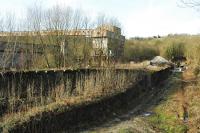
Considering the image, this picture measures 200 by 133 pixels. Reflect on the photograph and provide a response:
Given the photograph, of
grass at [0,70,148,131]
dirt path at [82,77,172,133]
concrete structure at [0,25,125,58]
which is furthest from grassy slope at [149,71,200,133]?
concrete structure at [0,25,125,58]

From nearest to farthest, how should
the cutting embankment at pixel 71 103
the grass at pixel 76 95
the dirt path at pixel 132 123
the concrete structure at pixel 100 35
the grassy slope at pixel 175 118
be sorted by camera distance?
the grass at pixel 76 95 → the cutting embankment at pixel 71 103 → the dirt path at pixel 132 123 → the grassy slope at pixel 175 118 → the concrete structure at pixel 100 35

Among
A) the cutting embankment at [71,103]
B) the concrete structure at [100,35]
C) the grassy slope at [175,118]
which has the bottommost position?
the grassy slope at [175,118]

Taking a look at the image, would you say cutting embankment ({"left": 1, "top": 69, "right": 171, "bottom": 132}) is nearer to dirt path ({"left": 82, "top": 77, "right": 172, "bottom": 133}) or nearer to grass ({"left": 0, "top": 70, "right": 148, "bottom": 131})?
grass ({"left": 0, "top": 70, "right": 148, "bottom": 131})

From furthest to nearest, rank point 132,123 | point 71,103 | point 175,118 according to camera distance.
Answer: point 175,118, point 132,123, point 71,103

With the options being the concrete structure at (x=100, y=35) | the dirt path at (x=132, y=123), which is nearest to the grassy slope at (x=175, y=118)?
the dirt path at (x=132, y=123)

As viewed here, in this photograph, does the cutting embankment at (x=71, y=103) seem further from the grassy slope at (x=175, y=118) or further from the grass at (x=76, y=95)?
the grassy slope at (x=175, y=118)

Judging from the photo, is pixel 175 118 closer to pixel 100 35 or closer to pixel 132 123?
pixel 132 123

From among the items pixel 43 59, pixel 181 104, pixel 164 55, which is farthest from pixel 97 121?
pixel 164 55

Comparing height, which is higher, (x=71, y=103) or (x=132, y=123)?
(x=71, y=103)

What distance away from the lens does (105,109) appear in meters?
21.0

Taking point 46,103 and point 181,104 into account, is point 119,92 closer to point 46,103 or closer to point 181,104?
point 181,104

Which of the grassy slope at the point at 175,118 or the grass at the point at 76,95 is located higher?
the grass at the point at 76,95

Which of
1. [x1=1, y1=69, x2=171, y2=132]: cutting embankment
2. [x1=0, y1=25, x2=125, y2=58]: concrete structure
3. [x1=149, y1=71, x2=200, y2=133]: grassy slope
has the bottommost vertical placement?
[x1=149, y1=71, x2=200, y2=133]: grassy slope

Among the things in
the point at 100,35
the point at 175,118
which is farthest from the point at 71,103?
the point at 100,35
